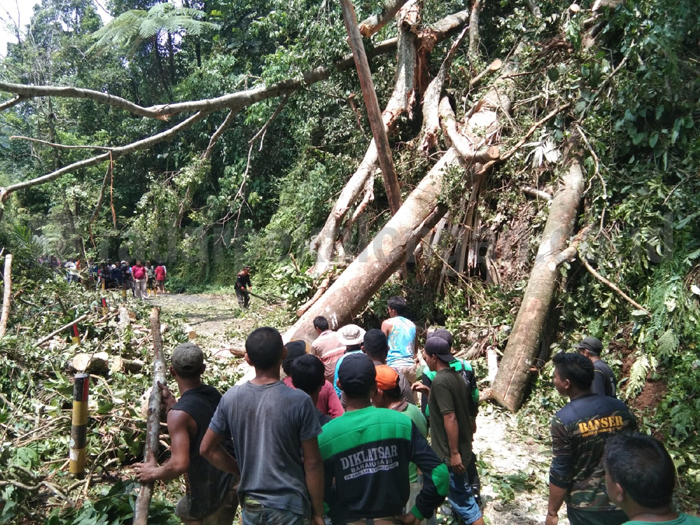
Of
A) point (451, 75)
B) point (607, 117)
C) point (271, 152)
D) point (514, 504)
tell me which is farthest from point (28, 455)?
point (271, 152)

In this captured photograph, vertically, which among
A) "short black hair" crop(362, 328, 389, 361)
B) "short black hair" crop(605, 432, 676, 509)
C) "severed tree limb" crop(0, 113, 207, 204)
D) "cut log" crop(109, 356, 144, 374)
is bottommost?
"cut log" crop(109, 356, 144, 374)

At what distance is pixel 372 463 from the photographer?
7.72 ft

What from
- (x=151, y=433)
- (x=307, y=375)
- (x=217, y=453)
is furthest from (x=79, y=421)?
(x=307, y=375)

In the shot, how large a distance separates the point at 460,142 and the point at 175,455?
718cm

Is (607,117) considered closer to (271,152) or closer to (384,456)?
(384,456)

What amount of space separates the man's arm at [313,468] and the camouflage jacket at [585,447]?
4.26 feet

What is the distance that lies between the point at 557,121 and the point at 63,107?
81.0 feet

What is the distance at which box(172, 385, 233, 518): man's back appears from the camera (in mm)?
2771

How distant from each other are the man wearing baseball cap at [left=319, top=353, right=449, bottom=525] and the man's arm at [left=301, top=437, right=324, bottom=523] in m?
0.06

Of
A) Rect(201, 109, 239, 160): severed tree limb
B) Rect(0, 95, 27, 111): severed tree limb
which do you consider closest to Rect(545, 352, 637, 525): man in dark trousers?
Rect(0, 95, 27, 111): severed tree limb

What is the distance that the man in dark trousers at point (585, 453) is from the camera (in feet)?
8.86

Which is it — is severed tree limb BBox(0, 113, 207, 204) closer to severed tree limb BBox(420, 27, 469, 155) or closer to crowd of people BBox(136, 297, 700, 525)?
severed tree limb BBox(420, 27, 469, 155)

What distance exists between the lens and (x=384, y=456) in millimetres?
2355

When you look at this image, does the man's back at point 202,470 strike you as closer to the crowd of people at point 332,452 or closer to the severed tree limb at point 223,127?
the crowd of people at point 332,452
